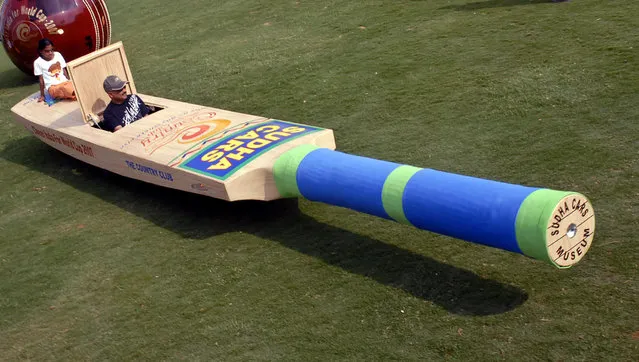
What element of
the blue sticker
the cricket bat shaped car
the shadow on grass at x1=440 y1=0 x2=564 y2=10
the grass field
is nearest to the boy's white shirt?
the cricket bat shaped car

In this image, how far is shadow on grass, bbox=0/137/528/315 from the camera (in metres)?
5.34

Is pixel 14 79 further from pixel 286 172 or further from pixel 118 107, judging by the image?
pixel 286 172

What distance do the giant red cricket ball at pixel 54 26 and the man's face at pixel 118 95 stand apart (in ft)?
12.4

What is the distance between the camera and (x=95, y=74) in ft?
29.4

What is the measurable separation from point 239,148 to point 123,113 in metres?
2.14

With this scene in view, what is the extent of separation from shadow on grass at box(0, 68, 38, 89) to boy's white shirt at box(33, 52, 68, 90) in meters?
2.57

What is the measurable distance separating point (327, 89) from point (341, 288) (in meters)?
4.55

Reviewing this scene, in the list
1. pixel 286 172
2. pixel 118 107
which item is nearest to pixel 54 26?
pixel 118 107

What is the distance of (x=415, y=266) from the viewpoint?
5.78 meters

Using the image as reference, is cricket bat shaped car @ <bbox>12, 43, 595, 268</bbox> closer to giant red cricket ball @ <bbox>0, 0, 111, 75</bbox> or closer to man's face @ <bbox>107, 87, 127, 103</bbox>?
man's face @ <bbox>107, 87, 127, 103</bbox>

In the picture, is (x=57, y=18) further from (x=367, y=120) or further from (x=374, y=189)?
(x=374, y=189)

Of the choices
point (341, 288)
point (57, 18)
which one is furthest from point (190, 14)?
point (341, 288)

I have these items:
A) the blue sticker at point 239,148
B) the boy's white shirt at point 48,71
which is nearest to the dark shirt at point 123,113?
the blue sticker at point 239,148

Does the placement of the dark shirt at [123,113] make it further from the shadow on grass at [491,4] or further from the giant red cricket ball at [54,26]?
the shadow on grass at [491,4]
